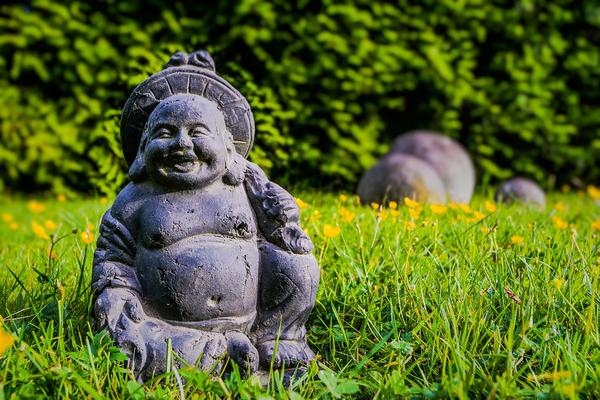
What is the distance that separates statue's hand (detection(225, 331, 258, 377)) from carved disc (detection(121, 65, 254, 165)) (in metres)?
0.82

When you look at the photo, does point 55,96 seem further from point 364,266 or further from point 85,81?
point 364,266

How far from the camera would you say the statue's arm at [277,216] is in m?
2.54

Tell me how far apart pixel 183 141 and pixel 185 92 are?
331 mm

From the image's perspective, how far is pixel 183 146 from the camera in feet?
7.88

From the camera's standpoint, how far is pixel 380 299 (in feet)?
9.33

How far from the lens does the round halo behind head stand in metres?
2.62

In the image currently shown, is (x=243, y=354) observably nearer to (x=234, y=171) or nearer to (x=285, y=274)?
(x=285, y=274)

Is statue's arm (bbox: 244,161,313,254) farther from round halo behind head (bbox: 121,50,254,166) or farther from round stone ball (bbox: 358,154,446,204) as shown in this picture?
round stone ball (bbox: 358,154,446,204)

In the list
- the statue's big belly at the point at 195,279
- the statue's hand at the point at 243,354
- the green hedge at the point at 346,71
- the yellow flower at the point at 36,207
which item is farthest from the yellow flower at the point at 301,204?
the yellow flower at the point at 36,207

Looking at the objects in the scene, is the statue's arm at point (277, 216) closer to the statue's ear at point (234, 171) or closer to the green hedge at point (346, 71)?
the statue's ear at point (234, 171)

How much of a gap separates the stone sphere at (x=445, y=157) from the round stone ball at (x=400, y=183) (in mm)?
599

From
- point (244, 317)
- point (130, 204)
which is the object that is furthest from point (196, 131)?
point (244, 317)

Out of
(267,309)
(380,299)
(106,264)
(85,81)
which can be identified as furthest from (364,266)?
(85,81)

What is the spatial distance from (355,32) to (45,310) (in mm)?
4396
